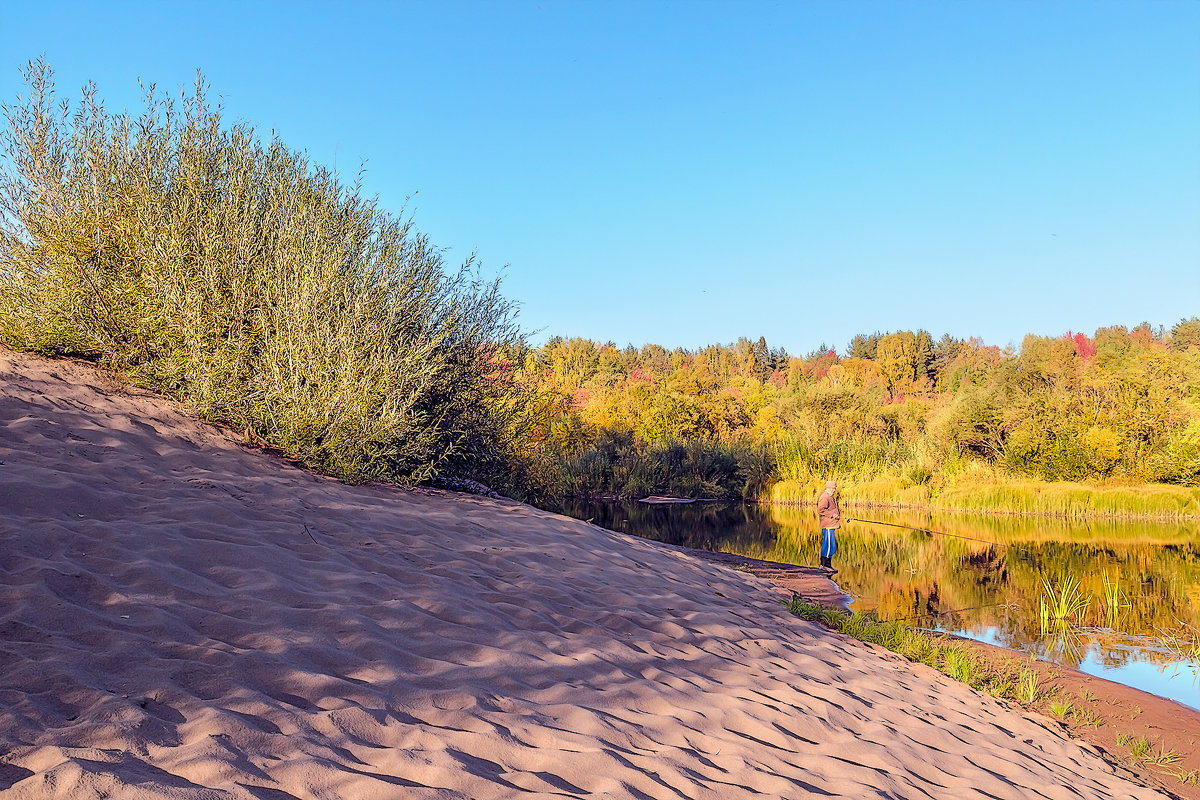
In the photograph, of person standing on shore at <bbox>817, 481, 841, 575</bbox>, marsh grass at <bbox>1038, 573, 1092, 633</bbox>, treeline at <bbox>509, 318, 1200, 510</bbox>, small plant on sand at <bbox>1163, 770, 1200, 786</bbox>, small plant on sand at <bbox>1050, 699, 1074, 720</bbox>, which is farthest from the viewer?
treeline at <bbox>509, 318, 1200, 510</bbox>

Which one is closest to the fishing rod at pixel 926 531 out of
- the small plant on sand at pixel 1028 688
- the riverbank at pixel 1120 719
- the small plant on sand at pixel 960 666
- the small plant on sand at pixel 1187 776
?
the riverbank at pixel 1120 719

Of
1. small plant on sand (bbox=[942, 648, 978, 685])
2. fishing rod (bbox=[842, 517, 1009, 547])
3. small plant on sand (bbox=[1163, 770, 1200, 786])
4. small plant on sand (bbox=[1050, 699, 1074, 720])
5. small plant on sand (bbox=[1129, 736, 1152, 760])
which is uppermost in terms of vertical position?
fishing rod (bbox=[842, 517, 1009, 547])

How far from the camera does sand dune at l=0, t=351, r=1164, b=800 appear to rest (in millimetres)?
2443

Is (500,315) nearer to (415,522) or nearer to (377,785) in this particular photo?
(415,522)

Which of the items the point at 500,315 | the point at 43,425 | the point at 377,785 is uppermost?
the point at 500,315

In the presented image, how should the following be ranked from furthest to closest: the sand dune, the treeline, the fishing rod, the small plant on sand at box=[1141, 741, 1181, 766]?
the treeline, the fishing rod, the small plant on sand at box=[1141, 741, 1181, 766], the sand dune

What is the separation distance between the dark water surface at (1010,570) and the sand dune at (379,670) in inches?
144

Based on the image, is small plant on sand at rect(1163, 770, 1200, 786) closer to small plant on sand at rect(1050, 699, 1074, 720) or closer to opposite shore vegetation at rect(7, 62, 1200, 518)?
small plant on sand at rect(1050, 699, 1074, 720)

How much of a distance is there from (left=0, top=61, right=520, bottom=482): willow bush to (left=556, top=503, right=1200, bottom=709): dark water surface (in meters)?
7.02

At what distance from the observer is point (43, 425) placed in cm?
612

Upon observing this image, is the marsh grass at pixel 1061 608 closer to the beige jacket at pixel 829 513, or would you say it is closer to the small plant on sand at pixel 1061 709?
the small plant on sand at pixel 1061 709

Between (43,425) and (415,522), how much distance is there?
3.09m

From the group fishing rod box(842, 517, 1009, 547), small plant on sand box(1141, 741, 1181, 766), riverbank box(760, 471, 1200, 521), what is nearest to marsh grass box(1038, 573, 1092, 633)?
small plant on sand box(1141, 741, 1181, 766)

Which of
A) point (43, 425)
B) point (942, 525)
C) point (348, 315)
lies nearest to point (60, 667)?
point (43, 425)
